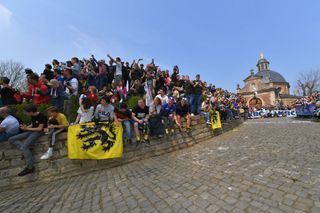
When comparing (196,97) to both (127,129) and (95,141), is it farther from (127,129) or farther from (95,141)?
(95,141)

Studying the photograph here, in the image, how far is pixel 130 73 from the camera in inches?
384

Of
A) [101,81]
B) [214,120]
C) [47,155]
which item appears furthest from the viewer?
[214,120]

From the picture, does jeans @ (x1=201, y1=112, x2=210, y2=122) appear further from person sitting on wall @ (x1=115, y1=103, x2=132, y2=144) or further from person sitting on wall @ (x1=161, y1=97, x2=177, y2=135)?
person sitting on wall @ (x1=115, y1=103, x2=132, y2=144)

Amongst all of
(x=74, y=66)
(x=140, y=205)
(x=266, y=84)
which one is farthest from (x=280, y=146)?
(x=266, y=84)

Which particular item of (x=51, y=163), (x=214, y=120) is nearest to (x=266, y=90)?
(x=214, y=120)

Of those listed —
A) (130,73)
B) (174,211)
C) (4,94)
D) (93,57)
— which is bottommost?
(174,211)

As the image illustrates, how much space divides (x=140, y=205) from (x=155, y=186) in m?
0.77

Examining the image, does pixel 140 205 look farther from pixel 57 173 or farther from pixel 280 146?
pixel 280 146

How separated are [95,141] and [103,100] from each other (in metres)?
1.34

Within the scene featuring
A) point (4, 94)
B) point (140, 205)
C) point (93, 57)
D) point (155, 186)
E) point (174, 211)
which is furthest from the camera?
point (93, 57)

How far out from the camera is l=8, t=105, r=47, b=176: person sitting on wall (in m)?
5.09

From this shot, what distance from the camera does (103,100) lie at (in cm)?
603

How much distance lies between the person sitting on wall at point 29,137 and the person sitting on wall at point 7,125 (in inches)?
5.9

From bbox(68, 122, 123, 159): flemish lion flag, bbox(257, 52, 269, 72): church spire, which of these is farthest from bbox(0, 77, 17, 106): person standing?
bbox(257, 52, 269, 72): church spire
